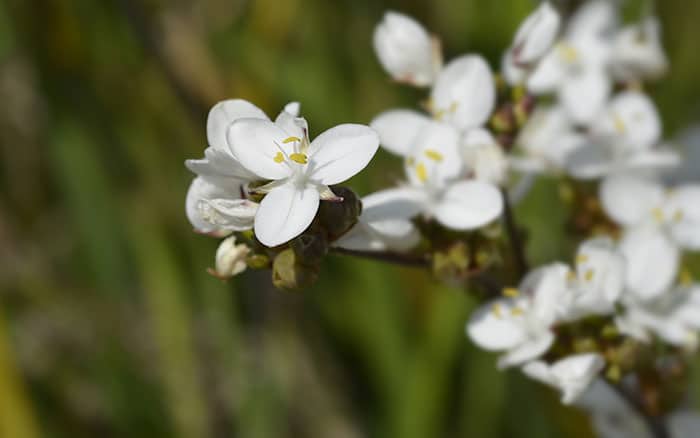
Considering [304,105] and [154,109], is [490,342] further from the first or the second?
[154,109]

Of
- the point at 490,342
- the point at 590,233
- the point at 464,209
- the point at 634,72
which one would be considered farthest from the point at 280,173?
the point at 634,72

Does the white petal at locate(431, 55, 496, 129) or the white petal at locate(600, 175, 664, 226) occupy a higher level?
the white petal at locate(431, 55, 496, 129)

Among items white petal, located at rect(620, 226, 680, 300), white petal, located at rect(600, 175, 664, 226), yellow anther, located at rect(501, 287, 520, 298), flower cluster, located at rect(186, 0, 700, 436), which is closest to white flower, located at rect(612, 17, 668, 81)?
flower cluster, located at rect(186, 0, 700, 436)

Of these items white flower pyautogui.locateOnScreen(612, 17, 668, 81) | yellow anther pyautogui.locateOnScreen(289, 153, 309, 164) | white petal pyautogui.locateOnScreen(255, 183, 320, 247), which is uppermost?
yellow anther pyautogui.locateOnScreen(289, 153, 309, 164)

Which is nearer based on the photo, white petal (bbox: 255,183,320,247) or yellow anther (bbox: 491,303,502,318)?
white petal (bbox: 255,183,320,247)

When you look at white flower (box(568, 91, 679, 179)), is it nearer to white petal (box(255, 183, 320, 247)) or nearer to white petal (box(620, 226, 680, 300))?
white petal (box(620, 226, 680, 300))

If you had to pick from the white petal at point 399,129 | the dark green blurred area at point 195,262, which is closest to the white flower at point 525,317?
the white petal at point 399,129
